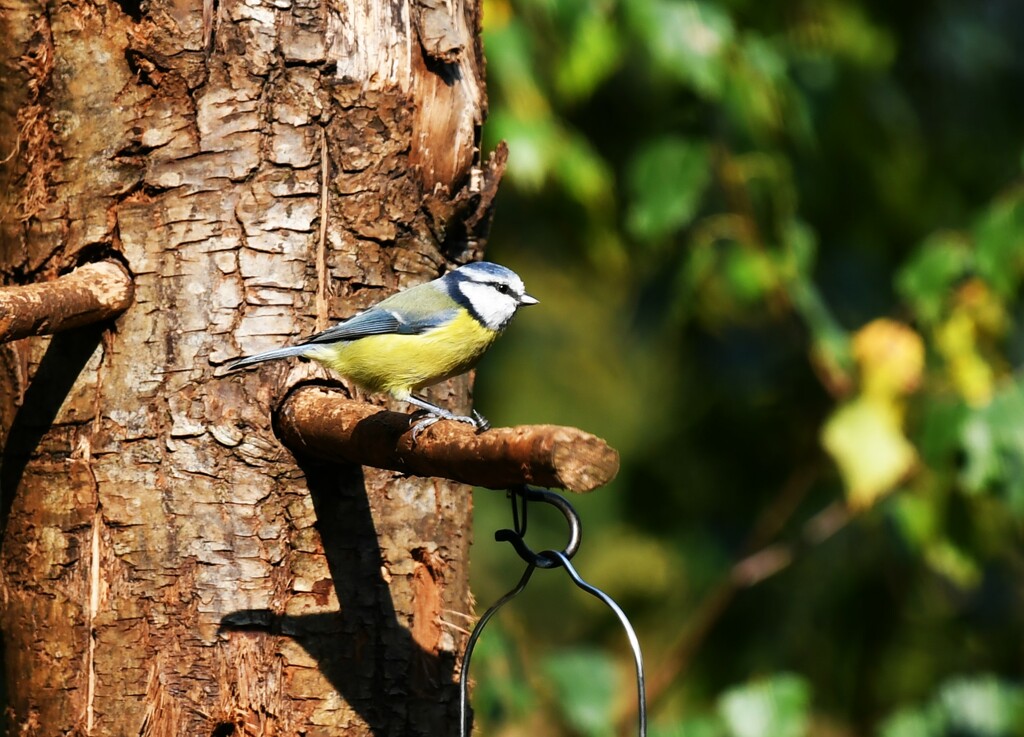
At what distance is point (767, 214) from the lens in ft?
10.7

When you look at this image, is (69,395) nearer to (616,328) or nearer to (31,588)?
(31,588)

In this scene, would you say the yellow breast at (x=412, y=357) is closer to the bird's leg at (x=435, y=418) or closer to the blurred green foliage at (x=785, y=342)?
the bird's leg at (x=435, y=418)

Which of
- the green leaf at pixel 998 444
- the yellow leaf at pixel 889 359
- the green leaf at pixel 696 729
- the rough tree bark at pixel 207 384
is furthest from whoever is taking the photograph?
the yellow leaf at pixel 889 359

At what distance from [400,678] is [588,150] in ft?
7.15

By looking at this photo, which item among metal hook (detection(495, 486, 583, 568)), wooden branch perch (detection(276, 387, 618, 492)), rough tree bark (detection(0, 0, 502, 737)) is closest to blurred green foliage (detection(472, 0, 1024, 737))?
rough tree bark (detection(0, 0, 502, 737))

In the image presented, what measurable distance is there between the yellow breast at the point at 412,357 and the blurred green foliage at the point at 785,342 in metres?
0.84

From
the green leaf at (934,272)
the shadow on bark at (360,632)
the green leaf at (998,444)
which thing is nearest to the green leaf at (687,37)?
the green leaf at (934,272)

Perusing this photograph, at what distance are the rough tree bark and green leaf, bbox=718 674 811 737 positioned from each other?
132cm

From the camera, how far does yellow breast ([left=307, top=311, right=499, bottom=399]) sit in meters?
2.00

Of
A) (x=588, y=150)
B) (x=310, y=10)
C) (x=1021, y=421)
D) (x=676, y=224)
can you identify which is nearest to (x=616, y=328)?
(x=588, y=150)

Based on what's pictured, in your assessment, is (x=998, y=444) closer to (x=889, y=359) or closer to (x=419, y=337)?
(x=889, y=359)

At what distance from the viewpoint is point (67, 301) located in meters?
1.71

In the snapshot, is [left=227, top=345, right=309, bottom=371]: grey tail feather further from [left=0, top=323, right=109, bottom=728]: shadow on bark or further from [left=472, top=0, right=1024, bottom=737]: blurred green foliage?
[left=472, top=0, right=1024, bottom=737]: blurred green foliage

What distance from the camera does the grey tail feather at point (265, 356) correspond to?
181 cm
